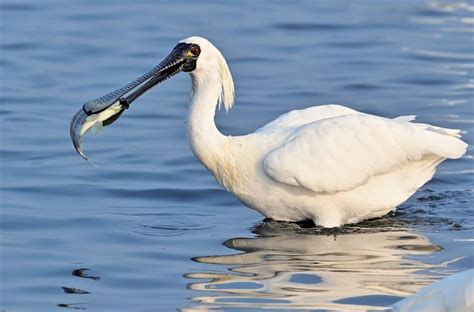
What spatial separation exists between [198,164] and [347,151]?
232cm

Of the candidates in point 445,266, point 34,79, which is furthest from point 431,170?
point 34,79

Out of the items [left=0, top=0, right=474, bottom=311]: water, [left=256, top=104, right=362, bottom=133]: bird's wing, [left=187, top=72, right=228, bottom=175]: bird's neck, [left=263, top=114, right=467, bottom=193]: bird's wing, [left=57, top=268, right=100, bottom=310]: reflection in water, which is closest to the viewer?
[left=57, top=268, right=100, bottom=310]: reflection in water

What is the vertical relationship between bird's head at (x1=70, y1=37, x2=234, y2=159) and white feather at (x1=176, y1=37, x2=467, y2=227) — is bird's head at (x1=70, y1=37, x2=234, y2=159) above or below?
above

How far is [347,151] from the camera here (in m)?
10.9

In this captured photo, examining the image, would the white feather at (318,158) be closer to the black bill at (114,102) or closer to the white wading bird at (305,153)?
the white wading bird at (305,153)

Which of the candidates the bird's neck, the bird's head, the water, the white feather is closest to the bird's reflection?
the water

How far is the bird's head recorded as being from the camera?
11.0 metres

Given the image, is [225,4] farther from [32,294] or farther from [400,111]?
[32,294]

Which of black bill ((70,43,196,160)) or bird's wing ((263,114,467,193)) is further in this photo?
black bill ((70,43,196,160))

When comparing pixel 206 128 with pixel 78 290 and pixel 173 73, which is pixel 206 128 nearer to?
pixel 173 73

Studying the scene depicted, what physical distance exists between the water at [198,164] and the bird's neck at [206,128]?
0.48 metres

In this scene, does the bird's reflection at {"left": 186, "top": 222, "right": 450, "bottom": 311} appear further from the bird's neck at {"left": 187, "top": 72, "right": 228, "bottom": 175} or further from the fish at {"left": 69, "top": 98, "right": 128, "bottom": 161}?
the fish at {"left": 69, "top": 98, "right": 128, "bottom": 161}

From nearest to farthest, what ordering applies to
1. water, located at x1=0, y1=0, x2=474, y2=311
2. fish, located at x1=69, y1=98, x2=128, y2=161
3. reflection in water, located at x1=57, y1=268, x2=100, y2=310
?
reflection in water, located at x1=57, y1=268, x2=100, y2=310 < water, located at x1=0, y1=0, x2=474, y2=311 < fish, located at x1=69, y1=98, x2=128, y2=161

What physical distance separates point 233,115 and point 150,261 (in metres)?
4.67
